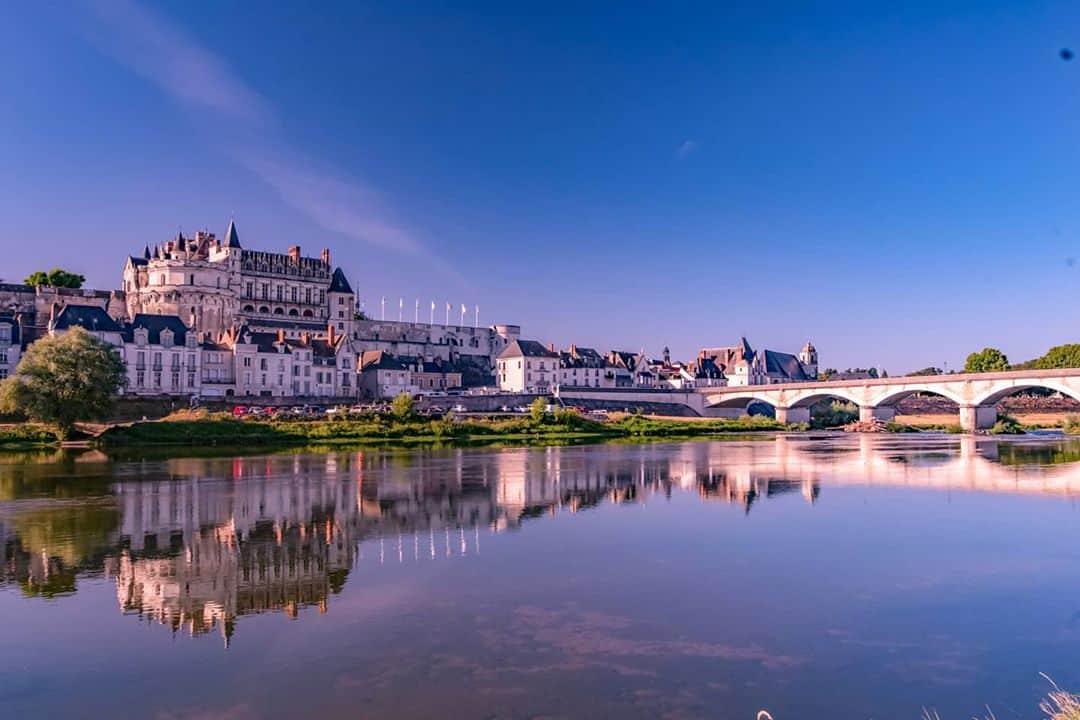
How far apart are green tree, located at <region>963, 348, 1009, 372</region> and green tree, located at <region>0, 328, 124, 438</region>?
90233 millimetres

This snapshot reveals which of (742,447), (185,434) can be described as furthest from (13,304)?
(742,447)

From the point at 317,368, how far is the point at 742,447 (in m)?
33.4

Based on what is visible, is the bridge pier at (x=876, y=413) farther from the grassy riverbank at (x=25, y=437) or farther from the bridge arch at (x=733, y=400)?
the grassy riverbank at (x=25, y=437)

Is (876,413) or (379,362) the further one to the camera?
(876,413)

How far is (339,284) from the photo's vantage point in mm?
92750

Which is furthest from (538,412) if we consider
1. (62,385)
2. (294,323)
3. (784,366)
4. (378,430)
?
(784,366)

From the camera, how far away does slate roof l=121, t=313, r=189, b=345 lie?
189 ft

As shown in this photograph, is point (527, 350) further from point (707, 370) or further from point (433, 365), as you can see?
point (707, 370)

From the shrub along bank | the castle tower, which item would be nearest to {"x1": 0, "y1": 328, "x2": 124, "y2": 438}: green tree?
the shrub along bank

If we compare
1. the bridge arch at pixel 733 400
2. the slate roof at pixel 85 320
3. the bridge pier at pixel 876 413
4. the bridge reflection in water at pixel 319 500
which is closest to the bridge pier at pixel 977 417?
the bridge pier at pixel 876 413

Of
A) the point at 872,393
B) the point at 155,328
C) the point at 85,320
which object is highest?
the point at 85,320

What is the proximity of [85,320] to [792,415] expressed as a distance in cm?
5648

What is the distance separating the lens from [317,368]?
64250 millimetres

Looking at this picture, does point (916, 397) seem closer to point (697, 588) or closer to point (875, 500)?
point (875, 500)
